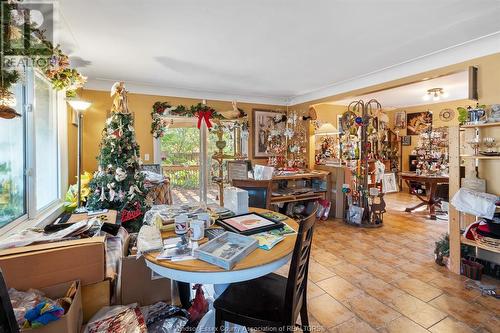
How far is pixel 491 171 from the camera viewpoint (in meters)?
2.70

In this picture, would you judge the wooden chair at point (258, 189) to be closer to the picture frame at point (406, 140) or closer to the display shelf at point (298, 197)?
the display shelf at point (298, 197)

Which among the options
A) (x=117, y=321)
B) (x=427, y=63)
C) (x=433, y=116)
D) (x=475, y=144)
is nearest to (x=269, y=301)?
(x=117, y=321)

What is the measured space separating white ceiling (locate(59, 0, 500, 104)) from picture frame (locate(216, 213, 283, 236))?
1648mm

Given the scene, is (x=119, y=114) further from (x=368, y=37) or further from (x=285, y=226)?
(x=368, y=37)

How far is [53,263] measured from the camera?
1.30 meters

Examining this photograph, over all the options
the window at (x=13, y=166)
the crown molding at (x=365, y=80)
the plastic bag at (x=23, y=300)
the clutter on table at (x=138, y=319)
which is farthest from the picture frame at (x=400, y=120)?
the plastic bag at (x=23, y=300)

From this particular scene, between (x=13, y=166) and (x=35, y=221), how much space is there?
540mm

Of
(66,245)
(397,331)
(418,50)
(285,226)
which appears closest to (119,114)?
(66,245)

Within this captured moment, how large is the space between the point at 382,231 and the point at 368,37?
2.86m

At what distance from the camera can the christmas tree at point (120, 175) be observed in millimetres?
2840

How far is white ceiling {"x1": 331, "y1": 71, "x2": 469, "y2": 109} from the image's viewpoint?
418cm

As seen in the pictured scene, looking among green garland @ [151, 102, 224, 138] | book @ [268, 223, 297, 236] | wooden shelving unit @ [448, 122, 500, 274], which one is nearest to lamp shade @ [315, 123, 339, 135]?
green garland @ [151, 102, 224, 138]

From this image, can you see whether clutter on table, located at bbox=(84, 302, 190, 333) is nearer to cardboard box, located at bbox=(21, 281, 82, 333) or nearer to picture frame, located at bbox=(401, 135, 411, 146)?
cardboard box, located at bbox=(21, 281, 82, 333)

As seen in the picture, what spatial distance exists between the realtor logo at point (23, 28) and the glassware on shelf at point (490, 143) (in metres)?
4.04
